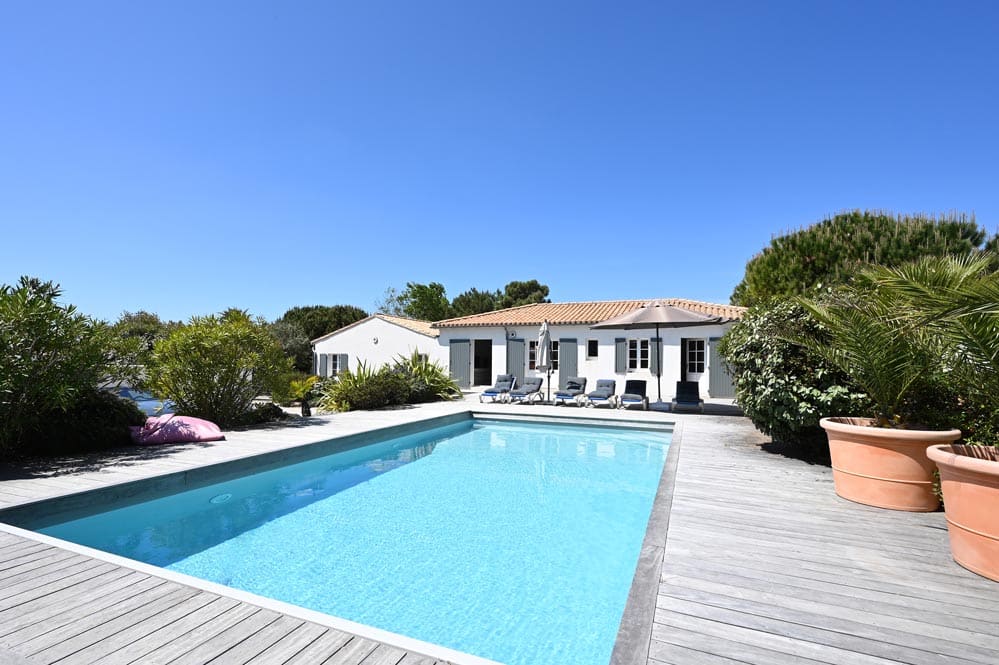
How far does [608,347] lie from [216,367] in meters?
12.2

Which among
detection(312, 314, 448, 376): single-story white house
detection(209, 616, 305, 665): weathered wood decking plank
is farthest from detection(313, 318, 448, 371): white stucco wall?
detection(209, 616, 305, 665): weathered wood decking plank

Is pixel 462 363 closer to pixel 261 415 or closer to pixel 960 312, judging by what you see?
pixel 261 415

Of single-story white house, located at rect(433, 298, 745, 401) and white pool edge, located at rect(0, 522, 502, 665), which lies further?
single-story white house, located at rect(433, 298, 745, 401)

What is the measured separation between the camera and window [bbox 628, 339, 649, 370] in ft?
51.7

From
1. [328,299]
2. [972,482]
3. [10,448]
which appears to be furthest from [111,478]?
[328,299]

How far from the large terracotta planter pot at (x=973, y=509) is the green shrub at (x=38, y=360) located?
8.86 meters

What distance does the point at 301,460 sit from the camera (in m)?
7.04

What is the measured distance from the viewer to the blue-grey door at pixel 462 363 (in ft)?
61.6

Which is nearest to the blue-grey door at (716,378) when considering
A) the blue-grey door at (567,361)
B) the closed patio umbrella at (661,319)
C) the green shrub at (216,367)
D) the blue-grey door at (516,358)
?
the closed patio umbrella at (661,319)

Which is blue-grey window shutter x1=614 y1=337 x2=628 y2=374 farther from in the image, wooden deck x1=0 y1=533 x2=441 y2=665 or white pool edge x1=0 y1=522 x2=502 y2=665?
wooden deck x1=0 y1=533 x2=441 y2=665

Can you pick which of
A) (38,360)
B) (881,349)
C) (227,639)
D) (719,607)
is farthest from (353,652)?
(38,360)

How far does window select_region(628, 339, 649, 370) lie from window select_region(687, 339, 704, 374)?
4.83 ft

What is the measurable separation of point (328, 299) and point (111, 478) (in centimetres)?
3544

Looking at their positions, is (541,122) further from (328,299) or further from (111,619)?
(328,299)
